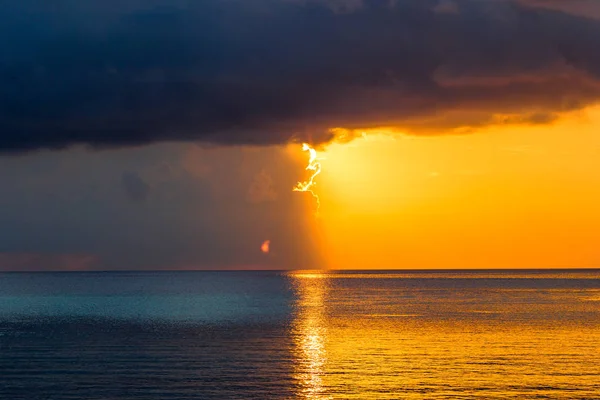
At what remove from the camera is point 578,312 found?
13975cm

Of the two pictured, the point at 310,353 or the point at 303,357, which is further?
the point at 310,353

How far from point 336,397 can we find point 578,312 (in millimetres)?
94360

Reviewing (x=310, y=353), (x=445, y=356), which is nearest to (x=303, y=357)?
(x=310, y=353)

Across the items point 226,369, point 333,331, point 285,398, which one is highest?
point 333,331

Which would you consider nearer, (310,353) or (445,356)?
(445,356)

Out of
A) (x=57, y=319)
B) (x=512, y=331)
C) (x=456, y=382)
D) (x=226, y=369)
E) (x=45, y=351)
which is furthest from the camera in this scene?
(x=57, y=319)

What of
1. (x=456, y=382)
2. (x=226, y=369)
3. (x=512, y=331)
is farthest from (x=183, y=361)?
(x=512, y=331)

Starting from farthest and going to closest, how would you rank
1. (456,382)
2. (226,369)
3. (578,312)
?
1. (578,312)
2. (226,369)
3. (456,382)

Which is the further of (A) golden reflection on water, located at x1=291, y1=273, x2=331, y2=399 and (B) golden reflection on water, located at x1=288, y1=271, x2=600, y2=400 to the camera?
(A) golden reflection on water, located at x1=291, y1=273, x2=331, y2=399

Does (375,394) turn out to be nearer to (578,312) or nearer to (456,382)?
(456,382)

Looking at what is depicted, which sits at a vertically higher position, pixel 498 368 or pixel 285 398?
pixel 498 368

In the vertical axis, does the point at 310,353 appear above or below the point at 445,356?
above

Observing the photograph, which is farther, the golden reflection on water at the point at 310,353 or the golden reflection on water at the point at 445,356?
the golden reflection on water at the point at 310,353

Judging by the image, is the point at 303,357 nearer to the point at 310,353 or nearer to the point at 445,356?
the point at 310,353
